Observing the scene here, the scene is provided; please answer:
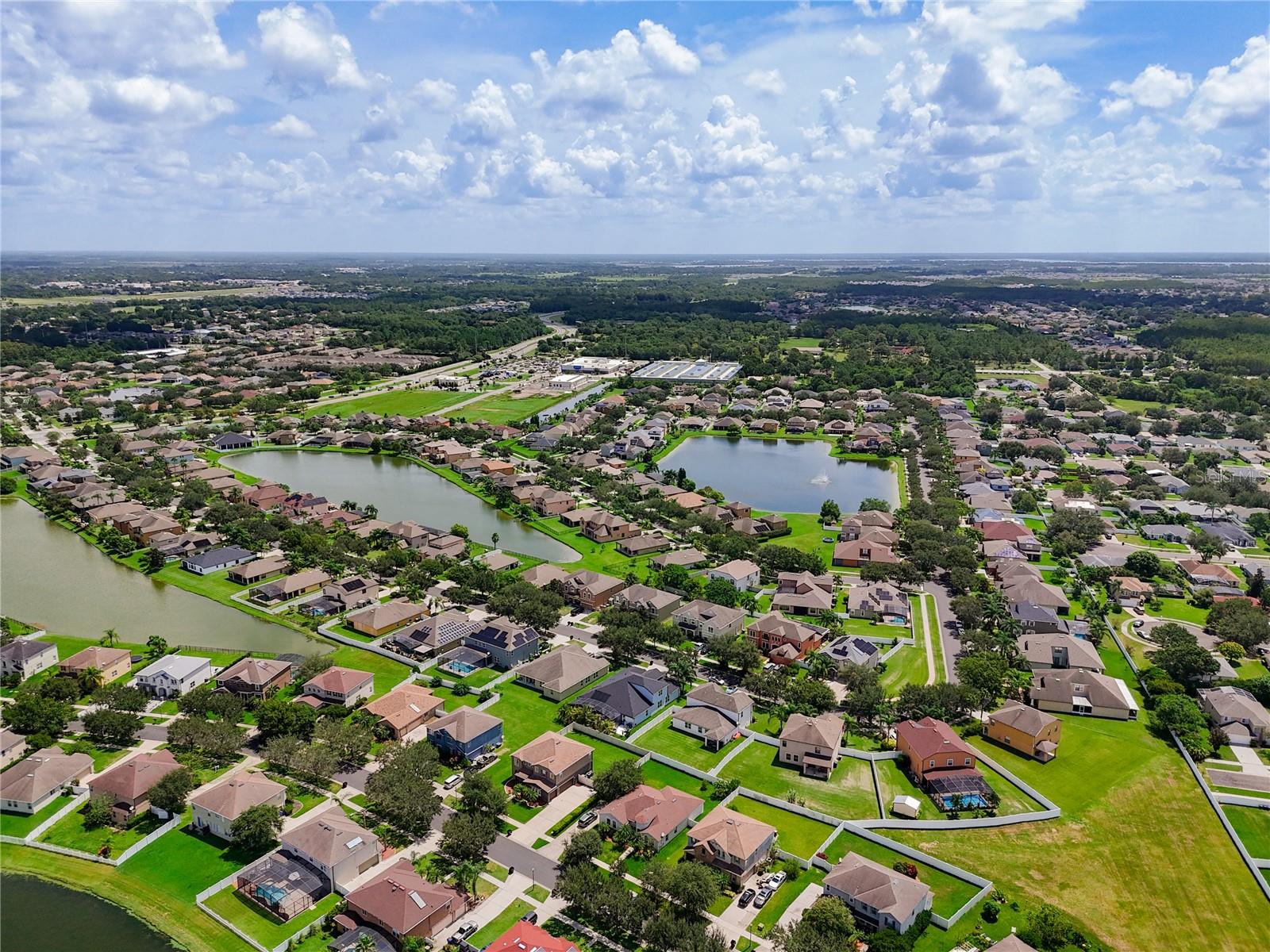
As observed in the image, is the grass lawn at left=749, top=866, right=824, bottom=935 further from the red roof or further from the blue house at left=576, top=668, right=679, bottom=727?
the blue house at left=576, top=668, right=679, bottom=727

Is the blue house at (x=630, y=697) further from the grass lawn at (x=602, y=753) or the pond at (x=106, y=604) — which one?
the pond at (x=106, y=604)

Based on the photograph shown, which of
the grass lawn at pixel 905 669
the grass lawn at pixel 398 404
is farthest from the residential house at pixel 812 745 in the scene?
the grass lawn at pixel 398 404

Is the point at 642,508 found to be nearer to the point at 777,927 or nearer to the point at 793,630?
the point at 793,630

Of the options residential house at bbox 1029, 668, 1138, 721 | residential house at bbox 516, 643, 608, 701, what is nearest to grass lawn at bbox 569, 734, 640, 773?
residential house at bbox 516, 643, 608, 701

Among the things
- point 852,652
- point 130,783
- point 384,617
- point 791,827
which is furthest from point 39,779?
point 852,652

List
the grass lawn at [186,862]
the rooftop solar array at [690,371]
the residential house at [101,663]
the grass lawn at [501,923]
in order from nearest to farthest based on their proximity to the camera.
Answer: the grass lawn at [501,923] → the grass lawn at [186,862] → the residential house at [101,663] → the rooftop solar array at [690,371]

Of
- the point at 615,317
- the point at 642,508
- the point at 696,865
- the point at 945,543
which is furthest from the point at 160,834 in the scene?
the point at 615,317
